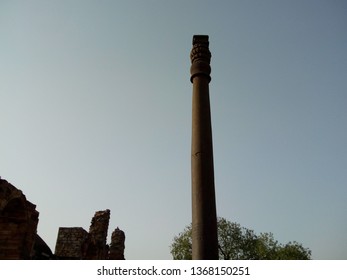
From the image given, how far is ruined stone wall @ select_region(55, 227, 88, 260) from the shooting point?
12.6 m

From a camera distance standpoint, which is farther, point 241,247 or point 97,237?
point 241,247

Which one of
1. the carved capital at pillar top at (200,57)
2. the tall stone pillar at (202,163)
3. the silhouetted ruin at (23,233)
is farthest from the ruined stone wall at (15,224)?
the carved capital at pillar top at (200,57)

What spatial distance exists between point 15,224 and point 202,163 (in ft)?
21.9

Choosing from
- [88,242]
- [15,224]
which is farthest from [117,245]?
[15,224]

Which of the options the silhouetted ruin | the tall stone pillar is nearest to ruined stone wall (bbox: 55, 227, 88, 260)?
the silhouetted ruin

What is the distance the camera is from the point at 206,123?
6.43 meters

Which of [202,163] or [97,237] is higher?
[202,163]

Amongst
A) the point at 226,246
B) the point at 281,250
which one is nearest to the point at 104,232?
the point at 226,246

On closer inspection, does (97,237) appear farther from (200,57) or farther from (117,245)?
(200,57)

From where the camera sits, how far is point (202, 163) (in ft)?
19.5

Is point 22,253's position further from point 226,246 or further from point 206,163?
point 226,246

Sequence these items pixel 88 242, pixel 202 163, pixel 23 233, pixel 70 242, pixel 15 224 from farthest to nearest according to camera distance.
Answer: pixel 88 242 → pixel 70 242 → pixel 15 224 → pixel 23 233 → pixel 202 163

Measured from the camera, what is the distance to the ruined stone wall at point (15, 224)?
8508mm

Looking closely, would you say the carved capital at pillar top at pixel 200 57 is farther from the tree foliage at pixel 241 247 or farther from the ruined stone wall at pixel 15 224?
the tree foliage at pixel 241 247
